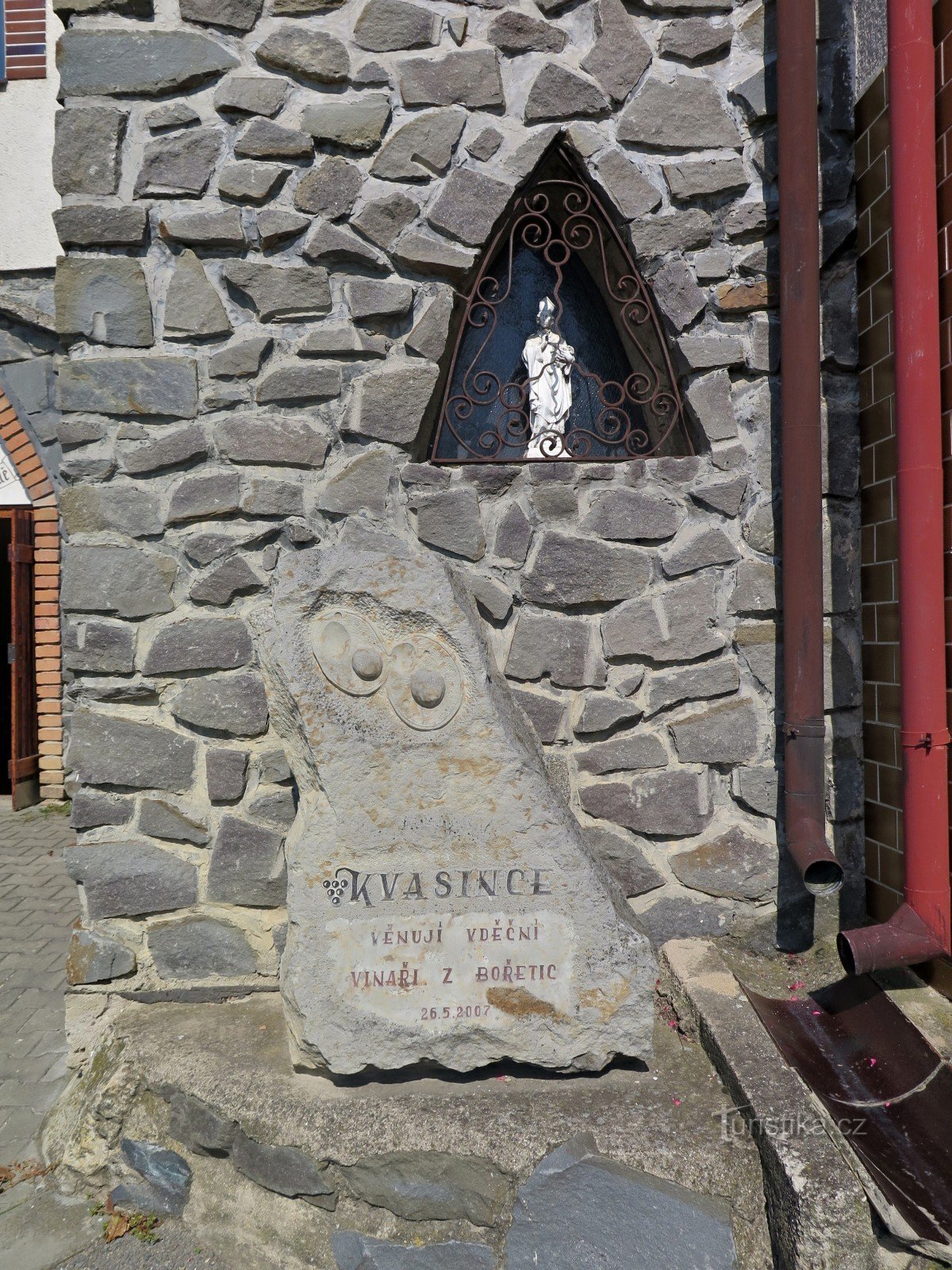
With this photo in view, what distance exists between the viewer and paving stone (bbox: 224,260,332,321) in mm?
2766

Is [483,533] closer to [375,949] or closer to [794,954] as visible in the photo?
[375,949]

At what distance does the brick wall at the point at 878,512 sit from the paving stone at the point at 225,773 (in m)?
2.09

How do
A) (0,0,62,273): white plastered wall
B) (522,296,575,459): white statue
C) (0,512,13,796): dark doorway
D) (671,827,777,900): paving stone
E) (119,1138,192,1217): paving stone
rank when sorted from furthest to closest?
(0,512,13,796): dark doorway < (0,0,62,273): white plastered wall < (522,296,575,459): white statue < (671,827,777,900): paving stone < (119,1138,192,1217): paving stone

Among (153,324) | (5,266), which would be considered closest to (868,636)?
(153,324)

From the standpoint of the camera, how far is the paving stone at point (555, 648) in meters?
2.84

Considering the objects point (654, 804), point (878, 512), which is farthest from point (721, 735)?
point (878, 512)

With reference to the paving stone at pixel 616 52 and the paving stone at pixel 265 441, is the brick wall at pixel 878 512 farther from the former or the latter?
the paving stone at pixel 265 441

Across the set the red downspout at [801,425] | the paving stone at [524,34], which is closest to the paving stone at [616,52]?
the paving stone at [524,34]

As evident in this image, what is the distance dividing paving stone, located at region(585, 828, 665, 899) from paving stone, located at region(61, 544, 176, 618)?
1.66 metres

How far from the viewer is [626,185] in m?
2.82

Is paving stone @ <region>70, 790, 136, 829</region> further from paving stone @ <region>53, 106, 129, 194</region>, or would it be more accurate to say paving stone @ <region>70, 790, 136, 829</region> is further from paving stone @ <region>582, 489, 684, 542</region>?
paving stone @ <region>53, 106, 129, 194</region>

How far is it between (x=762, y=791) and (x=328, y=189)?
8.03 feet

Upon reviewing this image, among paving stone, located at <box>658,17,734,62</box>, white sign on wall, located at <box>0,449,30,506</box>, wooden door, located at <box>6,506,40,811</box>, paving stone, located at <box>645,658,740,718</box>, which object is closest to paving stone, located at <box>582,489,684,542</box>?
paving stone, located at <box>645,658,740,718</box>

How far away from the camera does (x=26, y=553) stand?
6.41 meters
